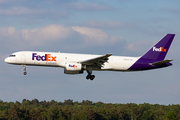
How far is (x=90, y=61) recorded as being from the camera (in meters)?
53.6

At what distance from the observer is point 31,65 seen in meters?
55.2

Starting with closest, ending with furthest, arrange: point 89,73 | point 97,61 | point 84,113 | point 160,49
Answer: point 97,61, point 89,73, point 160,49, point 84,113

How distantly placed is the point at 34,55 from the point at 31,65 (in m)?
1.98

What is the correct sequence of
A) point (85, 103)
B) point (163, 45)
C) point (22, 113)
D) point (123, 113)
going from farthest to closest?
point (85, 103)
point (123, 113)
point (22, 113)
point (163, 45)

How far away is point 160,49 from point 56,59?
18851 millimetres

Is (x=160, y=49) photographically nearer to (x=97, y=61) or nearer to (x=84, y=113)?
(x=97, y=61)

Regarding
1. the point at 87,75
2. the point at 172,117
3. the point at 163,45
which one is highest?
the point at 163,45

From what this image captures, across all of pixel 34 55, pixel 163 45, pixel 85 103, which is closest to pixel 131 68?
pixel 163 45

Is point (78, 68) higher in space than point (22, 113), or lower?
higher

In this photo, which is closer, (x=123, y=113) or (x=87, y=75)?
(x=87, y=75)

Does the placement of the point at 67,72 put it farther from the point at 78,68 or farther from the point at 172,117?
the point at 172,117

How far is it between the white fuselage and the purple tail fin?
4.14 meters

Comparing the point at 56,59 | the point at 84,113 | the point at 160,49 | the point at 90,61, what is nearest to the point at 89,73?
the point at 90,61

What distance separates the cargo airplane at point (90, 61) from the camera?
54.2m
